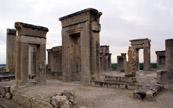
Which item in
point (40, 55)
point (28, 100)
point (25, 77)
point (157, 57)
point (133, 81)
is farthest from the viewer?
point (157, 57)

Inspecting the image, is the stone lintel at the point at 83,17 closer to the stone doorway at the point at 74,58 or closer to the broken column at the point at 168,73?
the stone doorway at the point at 74,58

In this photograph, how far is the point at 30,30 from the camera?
8500 millimetres

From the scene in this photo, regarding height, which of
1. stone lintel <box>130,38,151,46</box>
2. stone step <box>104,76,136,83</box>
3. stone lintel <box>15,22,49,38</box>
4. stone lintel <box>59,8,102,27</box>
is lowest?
stone step <box>104,76,136,83</box>

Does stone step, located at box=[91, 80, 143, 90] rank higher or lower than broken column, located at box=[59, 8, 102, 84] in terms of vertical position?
lower

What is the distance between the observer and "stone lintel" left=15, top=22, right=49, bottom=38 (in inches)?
317

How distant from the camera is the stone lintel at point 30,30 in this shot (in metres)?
8.06

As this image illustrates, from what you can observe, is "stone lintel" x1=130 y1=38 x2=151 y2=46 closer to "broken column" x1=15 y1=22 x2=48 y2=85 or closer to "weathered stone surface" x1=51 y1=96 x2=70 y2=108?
"broken column" x1=15 y1=22 x2=48 y2=85

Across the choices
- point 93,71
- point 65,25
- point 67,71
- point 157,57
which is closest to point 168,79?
point 93,71

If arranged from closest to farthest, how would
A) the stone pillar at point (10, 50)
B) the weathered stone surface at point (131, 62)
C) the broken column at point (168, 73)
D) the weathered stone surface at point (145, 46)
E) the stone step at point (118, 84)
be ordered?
the stone step at point (118, 84), the broken column at point (168, 73), the weathered stone surface at point (131, 62), the stone pillar at point (10, 50), the weathered stone surface at point (145, 46)

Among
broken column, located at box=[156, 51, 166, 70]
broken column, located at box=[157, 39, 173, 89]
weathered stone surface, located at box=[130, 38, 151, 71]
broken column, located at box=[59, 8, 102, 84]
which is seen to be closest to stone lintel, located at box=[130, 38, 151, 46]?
weathered stone surface, located at box=[130, 38, 151, 71]

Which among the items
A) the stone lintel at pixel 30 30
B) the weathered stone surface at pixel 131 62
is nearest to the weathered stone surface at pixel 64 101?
the stone lintel at pixel 30 30

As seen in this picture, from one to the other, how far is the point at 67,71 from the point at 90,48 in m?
2.63

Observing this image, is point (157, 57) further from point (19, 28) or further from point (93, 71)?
point (19, 28)

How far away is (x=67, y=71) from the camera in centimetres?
995
